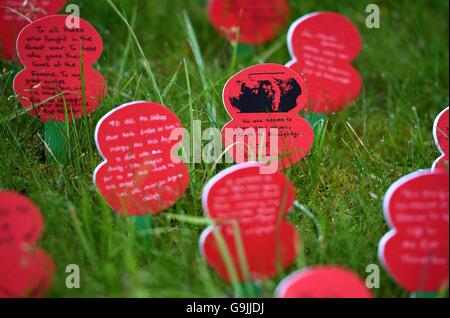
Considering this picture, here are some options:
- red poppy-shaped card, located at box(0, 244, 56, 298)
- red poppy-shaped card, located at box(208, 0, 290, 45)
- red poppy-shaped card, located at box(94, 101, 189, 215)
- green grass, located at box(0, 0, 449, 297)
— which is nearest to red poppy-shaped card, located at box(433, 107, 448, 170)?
green grass, located at box(0, 0, 449, 297)

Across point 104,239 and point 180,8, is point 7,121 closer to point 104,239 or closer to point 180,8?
point 104,239

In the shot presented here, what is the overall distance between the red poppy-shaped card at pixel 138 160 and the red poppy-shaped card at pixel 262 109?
0.49 feet

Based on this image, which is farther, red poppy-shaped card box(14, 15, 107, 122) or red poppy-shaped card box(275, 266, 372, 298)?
red poppy-shaped card box(14, 15, 107, 122)

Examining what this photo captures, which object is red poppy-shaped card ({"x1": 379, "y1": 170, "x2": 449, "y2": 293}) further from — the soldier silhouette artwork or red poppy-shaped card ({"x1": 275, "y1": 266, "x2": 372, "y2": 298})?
the soldier silhouette artwork

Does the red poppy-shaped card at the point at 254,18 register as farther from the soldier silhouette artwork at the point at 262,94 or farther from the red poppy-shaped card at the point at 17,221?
the red poppy-shaped card at the point at 17,221

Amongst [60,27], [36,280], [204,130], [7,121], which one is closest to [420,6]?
[204,130]

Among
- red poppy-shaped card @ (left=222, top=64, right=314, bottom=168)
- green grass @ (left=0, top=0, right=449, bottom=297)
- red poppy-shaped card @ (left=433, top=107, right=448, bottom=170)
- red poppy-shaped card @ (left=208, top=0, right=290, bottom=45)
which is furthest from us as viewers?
red poppy-shaped card @ (left=208, top=0, right=290, bottom=45)

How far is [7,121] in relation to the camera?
4.07ft

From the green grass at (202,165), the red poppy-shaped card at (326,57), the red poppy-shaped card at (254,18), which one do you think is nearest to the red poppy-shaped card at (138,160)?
the green grass at (202,165)

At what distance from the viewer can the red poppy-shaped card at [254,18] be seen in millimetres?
1868

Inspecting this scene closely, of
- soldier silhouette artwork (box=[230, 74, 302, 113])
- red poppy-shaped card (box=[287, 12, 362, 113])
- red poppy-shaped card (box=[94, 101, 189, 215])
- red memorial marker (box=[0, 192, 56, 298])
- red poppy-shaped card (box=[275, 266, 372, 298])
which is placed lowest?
red poppy-shaped card (box=[275, 266, 372, 298])

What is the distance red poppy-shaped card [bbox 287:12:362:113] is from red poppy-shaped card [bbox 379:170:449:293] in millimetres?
521

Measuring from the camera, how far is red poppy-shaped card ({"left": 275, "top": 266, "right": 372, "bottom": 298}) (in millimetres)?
824

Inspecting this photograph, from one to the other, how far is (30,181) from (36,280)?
0.34 meters
